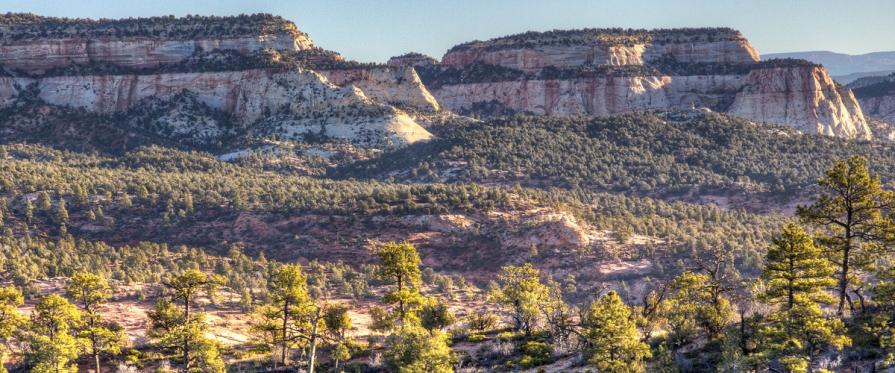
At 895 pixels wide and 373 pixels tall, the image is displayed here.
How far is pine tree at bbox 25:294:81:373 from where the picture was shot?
31.5 m

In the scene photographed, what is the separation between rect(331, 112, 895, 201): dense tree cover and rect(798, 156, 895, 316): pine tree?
2136 inches

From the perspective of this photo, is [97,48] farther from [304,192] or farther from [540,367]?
[540,367]

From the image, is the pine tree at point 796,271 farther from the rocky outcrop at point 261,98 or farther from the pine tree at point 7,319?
the rocky outcrop at point 261,98

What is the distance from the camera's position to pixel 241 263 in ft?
179

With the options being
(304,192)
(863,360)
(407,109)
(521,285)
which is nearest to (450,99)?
(407,109)

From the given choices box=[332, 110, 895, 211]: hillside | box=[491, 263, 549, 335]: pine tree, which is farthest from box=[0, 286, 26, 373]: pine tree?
box=[332, 110, 895, 211]: hillside

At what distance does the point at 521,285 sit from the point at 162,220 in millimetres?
34028

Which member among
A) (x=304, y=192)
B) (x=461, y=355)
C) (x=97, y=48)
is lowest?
(x=461, y=355)

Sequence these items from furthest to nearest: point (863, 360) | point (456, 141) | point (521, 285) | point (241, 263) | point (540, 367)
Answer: point (456, 141) → point (241, 263) → point (521, 285) → point (540, 367) → point (863, 360)

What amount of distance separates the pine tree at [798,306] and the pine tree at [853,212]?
3.10ft

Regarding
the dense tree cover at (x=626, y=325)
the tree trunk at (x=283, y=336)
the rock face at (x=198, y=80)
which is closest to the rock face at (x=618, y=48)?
the rock face at (x=198, y=80)

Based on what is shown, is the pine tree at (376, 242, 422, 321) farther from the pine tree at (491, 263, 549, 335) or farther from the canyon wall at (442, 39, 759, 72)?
the canyon wall at (442, 39, 759, 72)

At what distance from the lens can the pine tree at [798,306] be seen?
2551 cm

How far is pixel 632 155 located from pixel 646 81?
37.0 meters
